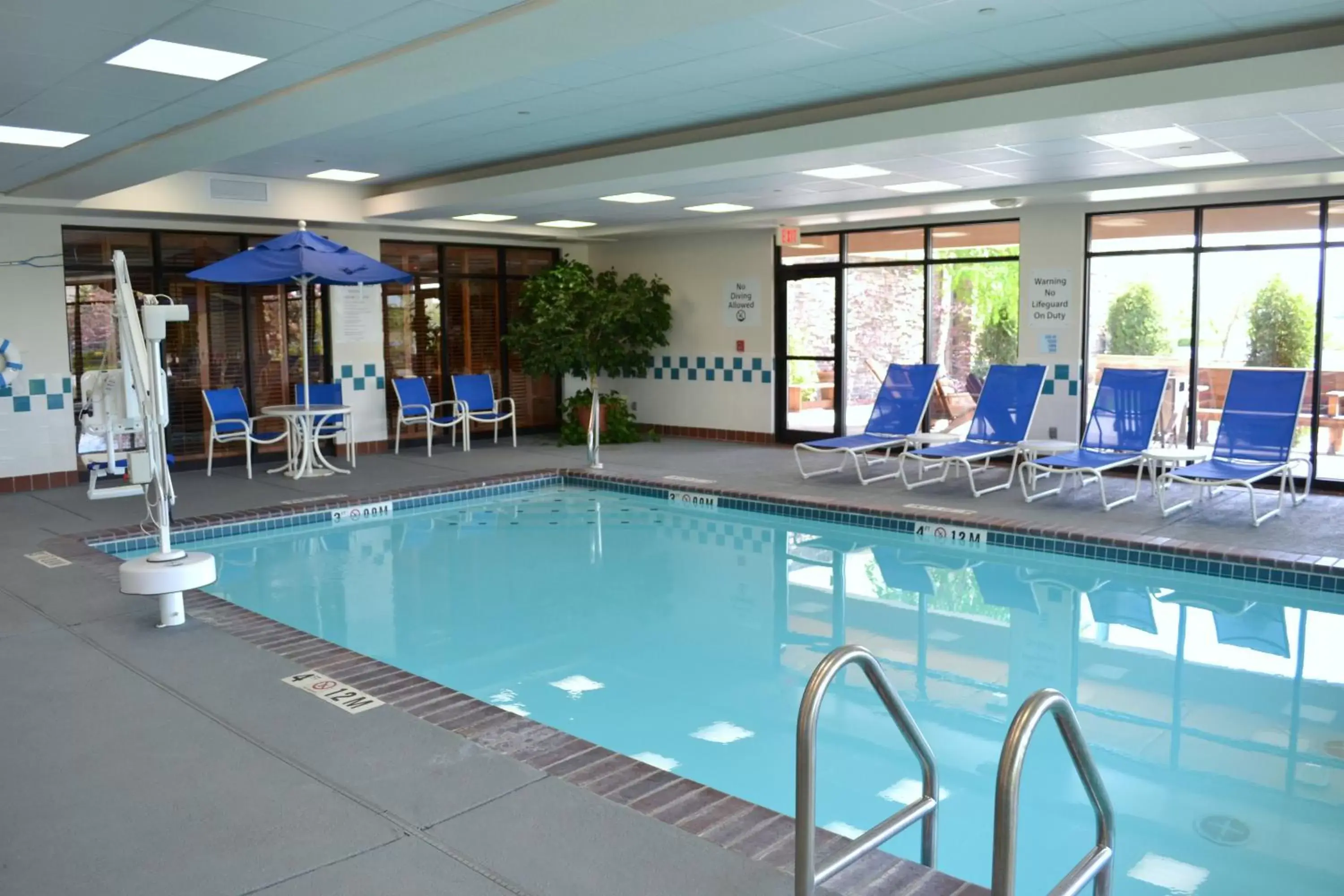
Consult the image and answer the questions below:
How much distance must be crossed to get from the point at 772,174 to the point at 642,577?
127 inches

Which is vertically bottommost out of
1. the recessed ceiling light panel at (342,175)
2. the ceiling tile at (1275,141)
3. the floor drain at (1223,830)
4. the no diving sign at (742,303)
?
the floor drain at (1223,830)

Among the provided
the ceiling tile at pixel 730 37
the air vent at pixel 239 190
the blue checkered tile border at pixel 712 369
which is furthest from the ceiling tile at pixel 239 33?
the blue checkered tile border at pixel 712 369

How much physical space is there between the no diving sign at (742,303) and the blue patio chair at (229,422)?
16.8ft

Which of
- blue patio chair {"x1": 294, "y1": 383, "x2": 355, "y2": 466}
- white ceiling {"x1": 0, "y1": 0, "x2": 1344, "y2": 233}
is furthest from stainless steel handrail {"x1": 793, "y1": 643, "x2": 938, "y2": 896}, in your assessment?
blue patio chair {"x1": 294, "y1": 383, "x2": 355, "y2": 466}

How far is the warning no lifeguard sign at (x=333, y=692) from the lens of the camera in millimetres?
3848

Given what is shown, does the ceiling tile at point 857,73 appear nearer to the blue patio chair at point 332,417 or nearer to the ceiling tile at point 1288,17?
the ceiling tile at point 1288,17

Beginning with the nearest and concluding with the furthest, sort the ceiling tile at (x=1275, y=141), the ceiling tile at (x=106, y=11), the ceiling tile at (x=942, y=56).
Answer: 1. the ceiling tile at (x=106, y=11)
2. the ceiling tile at (x=942, y=56)
3. the ceiling tile at (x=1275, y=141)

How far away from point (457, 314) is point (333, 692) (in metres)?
9.19

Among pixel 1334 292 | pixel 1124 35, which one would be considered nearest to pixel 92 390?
pixel 1124 35

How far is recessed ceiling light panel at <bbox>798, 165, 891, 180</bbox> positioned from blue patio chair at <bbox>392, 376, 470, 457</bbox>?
17.4 ft

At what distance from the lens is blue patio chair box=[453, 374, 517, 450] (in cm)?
1199

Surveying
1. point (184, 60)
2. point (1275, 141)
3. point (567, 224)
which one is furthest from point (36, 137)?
point (1275, 141)

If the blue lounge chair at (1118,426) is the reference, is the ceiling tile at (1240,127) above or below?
above

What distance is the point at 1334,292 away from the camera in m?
8.55
